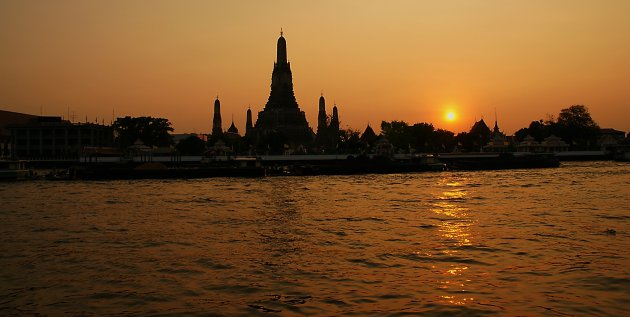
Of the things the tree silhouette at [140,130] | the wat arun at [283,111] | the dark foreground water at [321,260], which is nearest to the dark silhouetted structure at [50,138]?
the tree silhouette at [140,130]

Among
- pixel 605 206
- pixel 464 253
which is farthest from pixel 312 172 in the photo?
pixel 464 253

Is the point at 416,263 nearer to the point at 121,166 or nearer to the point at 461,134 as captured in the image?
the point at 121,166

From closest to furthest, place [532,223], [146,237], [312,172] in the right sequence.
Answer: [146,237], [532,223], [312,172]

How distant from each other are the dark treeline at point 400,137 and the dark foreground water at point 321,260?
69.3 metres

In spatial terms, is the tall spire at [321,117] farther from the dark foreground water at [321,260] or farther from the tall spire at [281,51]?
the dark foreground water at [321,260]

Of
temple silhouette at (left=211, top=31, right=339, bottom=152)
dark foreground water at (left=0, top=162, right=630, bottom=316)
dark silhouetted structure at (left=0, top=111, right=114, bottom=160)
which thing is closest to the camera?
dark foreground water at (left=0, top=162, right=630, bottom=316)

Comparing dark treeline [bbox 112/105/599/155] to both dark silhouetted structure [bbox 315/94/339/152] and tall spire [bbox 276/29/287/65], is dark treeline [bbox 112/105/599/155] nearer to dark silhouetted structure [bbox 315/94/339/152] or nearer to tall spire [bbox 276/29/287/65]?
dark silhouetted structure [bbox 315/94/339/152]

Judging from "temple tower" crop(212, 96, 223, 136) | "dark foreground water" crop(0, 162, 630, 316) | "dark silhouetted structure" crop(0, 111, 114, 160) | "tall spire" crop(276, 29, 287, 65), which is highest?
"tall spire" crop(276, 29, 287, 65)

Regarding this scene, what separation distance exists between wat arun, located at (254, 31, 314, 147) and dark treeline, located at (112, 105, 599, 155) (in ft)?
22.7

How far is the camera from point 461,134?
16025 centimetres

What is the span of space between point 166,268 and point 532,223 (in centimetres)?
1481

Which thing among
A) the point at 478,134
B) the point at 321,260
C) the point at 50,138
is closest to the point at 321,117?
the point at 478,134

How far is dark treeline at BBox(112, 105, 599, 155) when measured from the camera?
119 meters

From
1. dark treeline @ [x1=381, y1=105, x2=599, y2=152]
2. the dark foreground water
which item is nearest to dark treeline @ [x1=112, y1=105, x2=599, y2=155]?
dark treeline @ [x1=381, y1=105, x2=599, y2=152]
